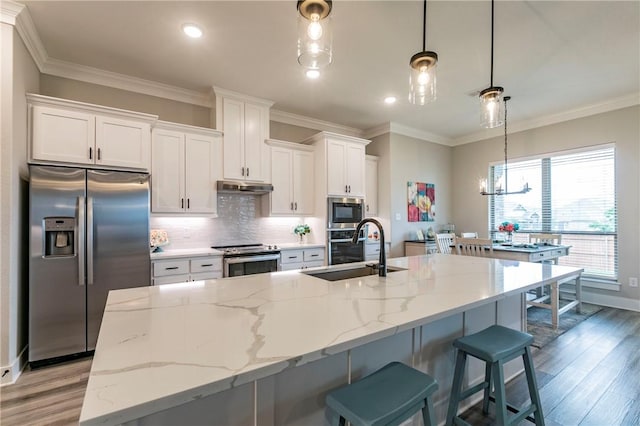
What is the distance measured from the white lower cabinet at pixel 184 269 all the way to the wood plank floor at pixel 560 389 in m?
0.92

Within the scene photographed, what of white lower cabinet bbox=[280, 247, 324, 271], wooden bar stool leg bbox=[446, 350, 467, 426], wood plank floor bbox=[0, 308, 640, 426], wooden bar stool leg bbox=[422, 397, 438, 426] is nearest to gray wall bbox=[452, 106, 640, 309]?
wood plank floor bbox=[0, 308, 640, 426]

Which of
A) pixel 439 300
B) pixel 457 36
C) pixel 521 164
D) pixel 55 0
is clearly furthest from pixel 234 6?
pixel 521 164

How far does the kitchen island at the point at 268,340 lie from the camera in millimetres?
714

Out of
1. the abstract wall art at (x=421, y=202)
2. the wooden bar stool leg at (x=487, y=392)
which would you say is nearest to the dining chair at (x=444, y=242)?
the abstract wall art at (x=421, y=202)

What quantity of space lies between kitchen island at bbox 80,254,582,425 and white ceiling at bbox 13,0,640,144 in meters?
2.04

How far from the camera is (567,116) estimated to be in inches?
178

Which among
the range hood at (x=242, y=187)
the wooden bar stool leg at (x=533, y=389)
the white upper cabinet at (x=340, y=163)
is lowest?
the wooden bar stool leg at (x=533, y=389)

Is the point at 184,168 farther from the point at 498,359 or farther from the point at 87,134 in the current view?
the point at 498,359

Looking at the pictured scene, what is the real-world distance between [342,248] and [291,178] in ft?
4.15

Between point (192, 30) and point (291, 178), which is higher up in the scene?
point (192, 30)

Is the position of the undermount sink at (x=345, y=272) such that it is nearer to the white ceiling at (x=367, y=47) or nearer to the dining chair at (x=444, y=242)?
the white ceiling at (x=367, y=47)

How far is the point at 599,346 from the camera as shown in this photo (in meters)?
2.92

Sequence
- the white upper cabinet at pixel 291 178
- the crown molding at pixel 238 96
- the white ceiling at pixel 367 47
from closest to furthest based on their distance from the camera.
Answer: the white ceiling at pixel 367 47
the crown molding at pixel 238 96
the white upper cabinet at pixel 291 178

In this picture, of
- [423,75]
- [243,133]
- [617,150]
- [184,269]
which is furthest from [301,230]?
[617,150]
